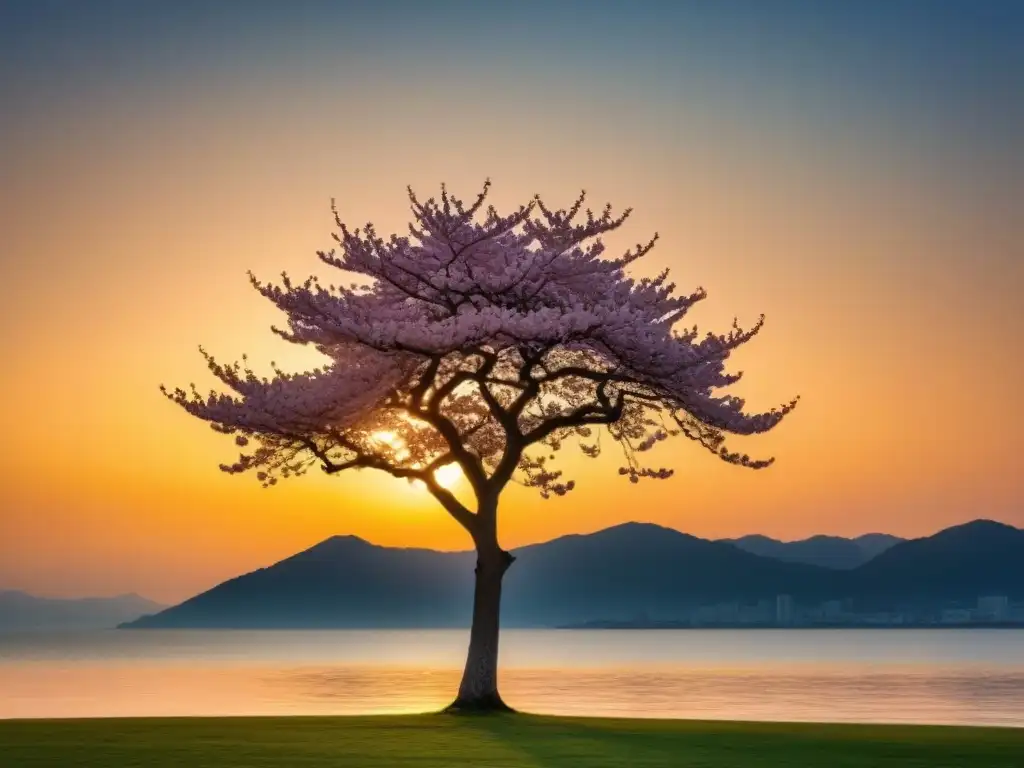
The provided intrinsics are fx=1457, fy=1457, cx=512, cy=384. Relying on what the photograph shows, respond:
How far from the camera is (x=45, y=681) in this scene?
8300cm

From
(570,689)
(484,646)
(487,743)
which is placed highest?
(484,646)

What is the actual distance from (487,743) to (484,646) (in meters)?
7.48

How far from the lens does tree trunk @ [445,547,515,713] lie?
31594 mm

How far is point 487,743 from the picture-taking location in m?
24.5

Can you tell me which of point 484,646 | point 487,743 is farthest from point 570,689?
point 487,743

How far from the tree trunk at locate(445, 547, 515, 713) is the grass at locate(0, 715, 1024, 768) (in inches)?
63.5

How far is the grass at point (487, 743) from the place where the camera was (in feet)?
72.0

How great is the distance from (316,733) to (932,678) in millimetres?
68447

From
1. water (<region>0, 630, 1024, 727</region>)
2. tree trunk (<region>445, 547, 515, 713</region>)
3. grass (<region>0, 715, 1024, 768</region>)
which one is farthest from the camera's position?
water (<region>0, 630, 1024, 727</region>)

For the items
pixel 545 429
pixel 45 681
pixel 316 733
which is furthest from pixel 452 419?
pixel 45 681

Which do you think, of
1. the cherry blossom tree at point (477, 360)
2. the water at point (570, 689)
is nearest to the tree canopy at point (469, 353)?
the cherry blossom tree at point (477, 360)

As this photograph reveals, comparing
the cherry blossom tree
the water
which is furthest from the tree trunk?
the water

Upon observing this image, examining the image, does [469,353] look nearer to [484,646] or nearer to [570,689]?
[484,646]

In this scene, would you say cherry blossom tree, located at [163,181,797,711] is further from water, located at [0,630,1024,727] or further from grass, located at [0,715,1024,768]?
water, located at [0,630,1024,727]
